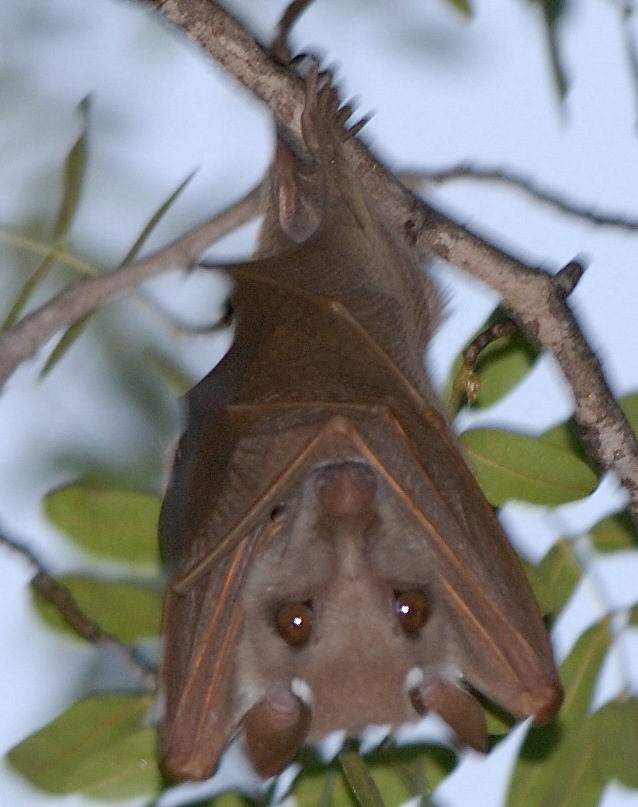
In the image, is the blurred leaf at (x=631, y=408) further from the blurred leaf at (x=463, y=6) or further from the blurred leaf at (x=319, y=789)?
the blurred leaf at (x=463, y=6)

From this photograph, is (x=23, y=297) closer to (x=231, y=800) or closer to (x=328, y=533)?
(x=328, y=533)

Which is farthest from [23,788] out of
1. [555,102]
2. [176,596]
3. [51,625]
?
[555,102]

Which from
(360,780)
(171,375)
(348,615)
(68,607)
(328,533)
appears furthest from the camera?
(171,375)

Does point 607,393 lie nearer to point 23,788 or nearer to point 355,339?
point 355,339

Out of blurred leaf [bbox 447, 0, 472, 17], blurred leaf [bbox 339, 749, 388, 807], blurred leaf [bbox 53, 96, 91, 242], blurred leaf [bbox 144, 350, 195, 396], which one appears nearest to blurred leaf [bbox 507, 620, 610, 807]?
blurred leaf [bbox 339, 749, 388, 807]

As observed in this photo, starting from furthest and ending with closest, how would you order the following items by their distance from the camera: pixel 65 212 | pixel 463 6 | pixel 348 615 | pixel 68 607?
pixel 463 6
pixel 65 212
pixel 348 615
pixel 68 607

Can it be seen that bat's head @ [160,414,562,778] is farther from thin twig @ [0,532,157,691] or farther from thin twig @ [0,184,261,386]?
thin twig @ [0,184,261,386]

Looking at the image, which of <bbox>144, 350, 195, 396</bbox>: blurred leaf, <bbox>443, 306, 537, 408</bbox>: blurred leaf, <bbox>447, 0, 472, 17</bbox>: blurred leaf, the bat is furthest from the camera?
<bbox>447, 0, 472, 17</bbox>: blurred leaf

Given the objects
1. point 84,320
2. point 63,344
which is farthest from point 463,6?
point 63,344
